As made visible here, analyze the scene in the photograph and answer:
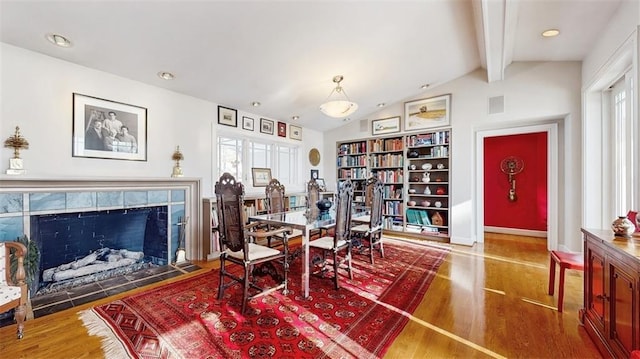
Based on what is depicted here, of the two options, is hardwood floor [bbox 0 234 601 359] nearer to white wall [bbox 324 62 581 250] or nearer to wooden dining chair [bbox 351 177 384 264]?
wooden dining chair [bbox 351 177 384 264]

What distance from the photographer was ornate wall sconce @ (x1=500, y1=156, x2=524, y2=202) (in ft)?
17.9

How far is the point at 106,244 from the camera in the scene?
2.96 meters

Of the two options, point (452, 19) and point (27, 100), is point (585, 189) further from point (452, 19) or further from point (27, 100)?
point (27, 100)

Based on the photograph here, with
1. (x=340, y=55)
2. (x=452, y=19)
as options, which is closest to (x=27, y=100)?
(x=340, y=55)

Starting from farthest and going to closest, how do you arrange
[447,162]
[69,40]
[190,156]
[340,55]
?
[447,162]
[190,156]
[340,55]
[69,40]

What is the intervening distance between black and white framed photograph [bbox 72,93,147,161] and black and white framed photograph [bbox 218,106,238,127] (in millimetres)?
1057

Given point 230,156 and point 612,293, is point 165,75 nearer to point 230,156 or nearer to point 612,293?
point 230,156

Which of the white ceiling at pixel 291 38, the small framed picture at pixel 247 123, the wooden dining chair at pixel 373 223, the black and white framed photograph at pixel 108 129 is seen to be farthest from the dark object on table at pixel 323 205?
the black and white framed photograph at pixel 108 129

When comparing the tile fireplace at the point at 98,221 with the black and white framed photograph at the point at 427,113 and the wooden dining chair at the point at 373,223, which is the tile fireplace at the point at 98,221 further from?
the black and white framed photograph at the point at 427,113

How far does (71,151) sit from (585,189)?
598cm

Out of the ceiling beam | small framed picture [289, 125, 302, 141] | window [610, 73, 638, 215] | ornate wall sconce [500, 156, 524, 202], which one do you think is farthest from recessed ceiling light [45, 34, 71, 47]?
ornate wall sconce [500, 156, 524, 202]

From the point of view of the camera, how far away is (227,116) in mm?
4148

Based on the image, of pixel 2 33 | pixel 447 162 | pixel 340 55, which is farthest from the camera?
pixel 447 162

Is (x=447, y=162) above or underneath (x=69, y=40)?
underneath
